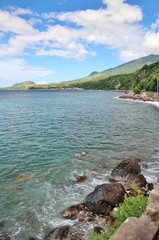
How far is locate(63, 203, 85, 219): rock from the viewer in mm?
20594

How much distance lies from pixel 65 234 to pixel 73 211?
352 centimetres

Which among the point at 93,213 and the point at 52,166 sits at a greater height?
the point at 52,166

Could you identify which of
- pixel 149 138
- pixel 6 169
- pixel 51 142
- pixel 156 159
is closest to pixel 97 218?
pixel 6 169

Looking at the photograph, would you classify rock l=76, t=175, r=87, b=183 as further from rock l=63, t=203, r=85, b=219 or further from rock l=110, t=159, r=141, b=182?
rock l=63, t=203, r=85, b=219

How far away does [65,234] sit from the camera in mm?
17812

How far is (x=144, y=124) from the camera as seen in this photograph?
212 feet

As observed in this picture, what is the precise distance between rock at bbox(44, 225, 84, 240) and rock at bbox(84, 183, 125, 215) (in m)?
3.01

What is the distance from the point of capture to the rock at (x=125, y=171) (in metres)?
28.3

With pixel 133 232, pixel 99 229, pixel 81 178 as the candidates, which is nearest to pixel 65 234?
pixel 99 229

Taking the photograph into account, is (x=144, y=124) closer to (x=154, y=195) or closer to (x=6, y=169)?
(x=6, y=169)

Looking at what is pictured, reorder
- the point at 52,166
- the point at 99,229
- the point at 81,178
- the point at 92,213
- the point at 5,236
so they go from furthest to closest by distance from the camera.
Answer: the point at 52,166 → the point at 81,178 → the point at 92,213 → the point at 5,236 → the point at 99,229

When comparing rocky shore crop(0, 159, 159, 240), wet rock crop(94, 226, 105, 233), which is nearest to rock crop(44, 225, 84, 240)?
rocky shore crop(0, 159, 159, 240)

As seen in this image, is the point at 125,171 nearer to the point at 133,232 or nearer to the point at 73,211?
the point at 73,211

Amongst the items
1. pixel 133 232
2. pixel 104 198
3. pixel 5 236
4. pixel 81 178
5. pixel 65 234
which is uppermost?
pixel 133 232
